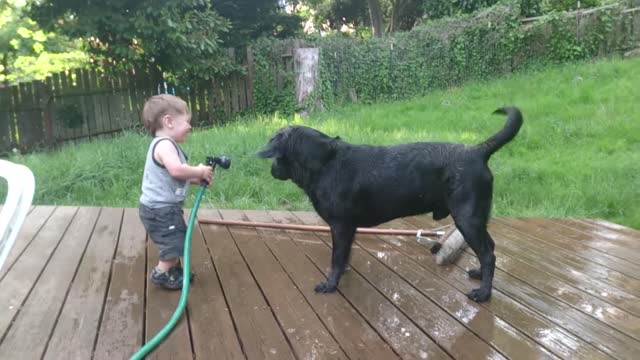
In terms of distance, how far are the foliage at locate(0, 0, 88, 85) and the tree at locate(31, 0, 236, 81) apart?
53.0 inches

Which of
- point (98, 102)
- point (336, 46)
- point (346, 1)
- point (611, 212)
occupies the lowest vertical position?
point (611, 212)

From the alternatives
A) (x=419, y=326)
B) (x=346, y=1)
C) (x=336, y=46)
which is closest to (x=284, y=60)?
(x=336, y=46)

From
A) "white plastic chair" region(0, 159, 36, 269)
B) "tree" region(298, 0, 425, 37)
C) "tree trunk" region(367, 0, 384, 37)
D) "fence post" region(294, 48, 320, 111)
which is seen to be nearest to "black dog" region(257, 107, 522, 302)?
"white plastic chair" region(0, 159, 36, 269)

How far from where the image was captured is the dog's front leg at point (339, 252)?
2.84 m

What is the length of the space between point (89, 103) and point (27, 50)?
3335mm

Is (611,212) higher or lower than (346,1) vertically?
lower

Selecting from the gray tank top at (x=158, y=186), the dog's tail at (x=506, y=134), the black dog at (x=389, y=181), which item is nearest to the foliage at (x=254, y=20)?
the gray tank top at (x=158, y=186)

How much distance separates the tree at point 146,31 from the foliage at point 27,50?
1346 mm

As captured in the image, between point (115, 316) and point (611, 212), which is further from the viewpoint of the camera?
point (611, 212)

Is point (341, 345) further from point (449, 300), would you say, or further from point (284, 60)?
point (284, 60)

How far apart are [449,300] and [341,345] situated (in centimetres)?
72

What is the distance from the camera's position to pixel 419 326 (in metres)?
2.39

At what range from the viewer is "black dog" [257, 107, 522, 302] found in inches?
105

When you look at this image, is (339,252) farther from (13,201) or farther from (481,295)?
(13,201)
